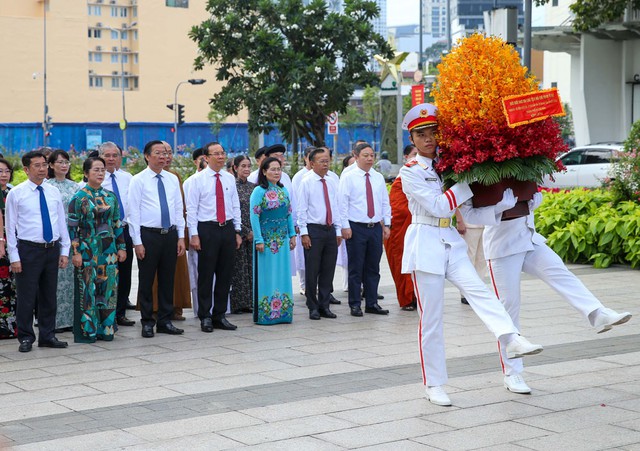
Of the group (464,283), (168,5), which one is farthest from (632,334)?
(168,5)

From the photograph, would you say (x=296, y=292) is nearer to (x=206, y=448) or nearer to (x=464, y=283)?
(x=464, y=283)

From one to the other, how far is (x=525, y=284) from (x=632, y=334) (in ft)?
12.6

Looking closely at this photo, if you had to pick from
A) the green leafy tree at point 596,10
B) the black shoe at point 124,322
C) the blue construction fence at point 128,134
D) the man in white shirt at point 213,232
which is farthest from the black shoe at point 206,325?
the blue construction fence at point 128,134

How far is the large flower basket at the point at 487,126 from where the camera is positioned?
654cm

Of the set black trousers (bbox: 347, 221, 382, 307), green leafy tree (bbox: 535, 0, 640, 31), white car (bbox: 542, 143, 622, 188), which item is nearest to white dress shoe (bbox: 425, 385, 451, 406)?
black trousers (bbox: 347, 221, 382, 307)

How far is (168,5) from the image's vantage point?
82.6 m

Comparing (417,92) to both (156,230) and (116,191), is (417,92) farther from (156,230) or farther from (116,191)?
(156,230)

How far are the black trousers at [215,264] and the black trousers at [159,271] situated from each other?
362 mm

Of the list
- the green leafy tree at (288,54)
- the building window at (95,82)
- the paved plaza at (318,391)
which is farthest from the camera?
the building window at (95,82)

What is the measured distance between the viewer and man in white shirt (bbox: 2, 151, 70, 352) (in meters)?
9.01

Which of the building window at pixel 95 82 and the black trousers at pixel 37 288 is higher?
the building window at pixel 95 82

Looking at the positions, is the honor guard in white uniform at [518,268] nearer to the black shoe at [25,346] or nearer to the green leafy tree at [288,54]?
the black shoe at [25,346]

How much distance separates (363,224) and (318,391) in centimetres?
399

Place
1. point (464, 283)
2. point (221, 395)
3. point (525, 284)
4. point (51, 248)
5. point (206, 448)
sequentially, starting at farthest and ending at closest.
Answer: point (525, 284) < point (51, 248) < point (221, 395) < point (464, 283) < point (206, 448)
